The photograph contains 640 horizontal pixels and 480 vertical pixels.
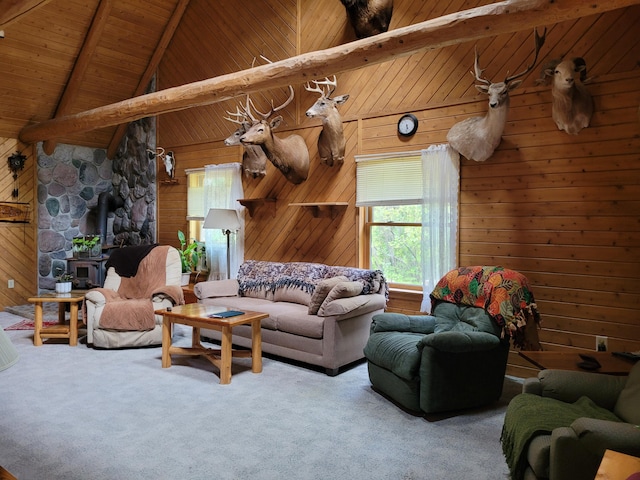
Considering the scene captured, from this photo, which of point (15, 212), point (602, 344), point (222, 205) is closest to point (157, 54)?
point (222, 205)

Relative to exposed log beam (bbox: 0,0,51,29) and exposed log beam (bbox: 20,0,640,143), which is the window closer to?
exposed log beam (bbox: 20,0,640,143)

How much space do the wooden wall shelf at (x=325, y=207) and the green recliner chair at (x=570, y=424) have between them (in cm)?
311

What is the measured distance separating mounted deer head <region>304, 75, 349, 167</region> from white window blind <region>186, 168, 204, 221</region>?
2263 mm

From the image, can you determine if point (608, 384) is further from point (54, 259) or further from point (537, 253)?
point (54, 259)

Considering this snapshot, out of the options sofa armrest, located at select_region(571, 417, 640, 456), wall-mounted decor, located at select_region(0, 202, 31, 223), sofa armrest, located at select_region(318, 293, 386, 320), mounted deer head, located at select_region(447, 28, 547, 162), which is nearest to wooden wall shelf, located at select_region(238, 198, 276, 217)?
sofa armrest, located at select_region(318, 293, 386, 320)

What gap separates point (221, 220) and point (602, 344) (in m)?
4.13

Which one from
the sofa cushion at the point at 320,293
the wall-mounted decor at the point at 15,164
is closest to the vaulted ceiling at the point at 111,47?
the wall-mounted decor at the point at 15,164

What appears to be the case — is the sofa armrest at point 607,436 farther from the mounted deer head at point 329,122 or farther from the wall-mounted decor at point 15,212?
the wall-mounted decor at point 15,212

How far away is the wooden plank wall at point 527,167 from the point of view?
3.71 m

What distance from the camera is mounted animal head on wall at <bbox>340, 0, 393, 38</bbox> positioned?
471 cm

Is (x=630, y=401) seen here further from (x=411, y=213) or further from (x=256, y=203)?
(x=256, y=203)

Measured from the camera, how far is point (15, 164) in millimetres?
6957

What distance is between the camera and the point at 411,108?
15.7ft

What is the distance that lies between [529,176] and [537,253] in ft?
2.20
